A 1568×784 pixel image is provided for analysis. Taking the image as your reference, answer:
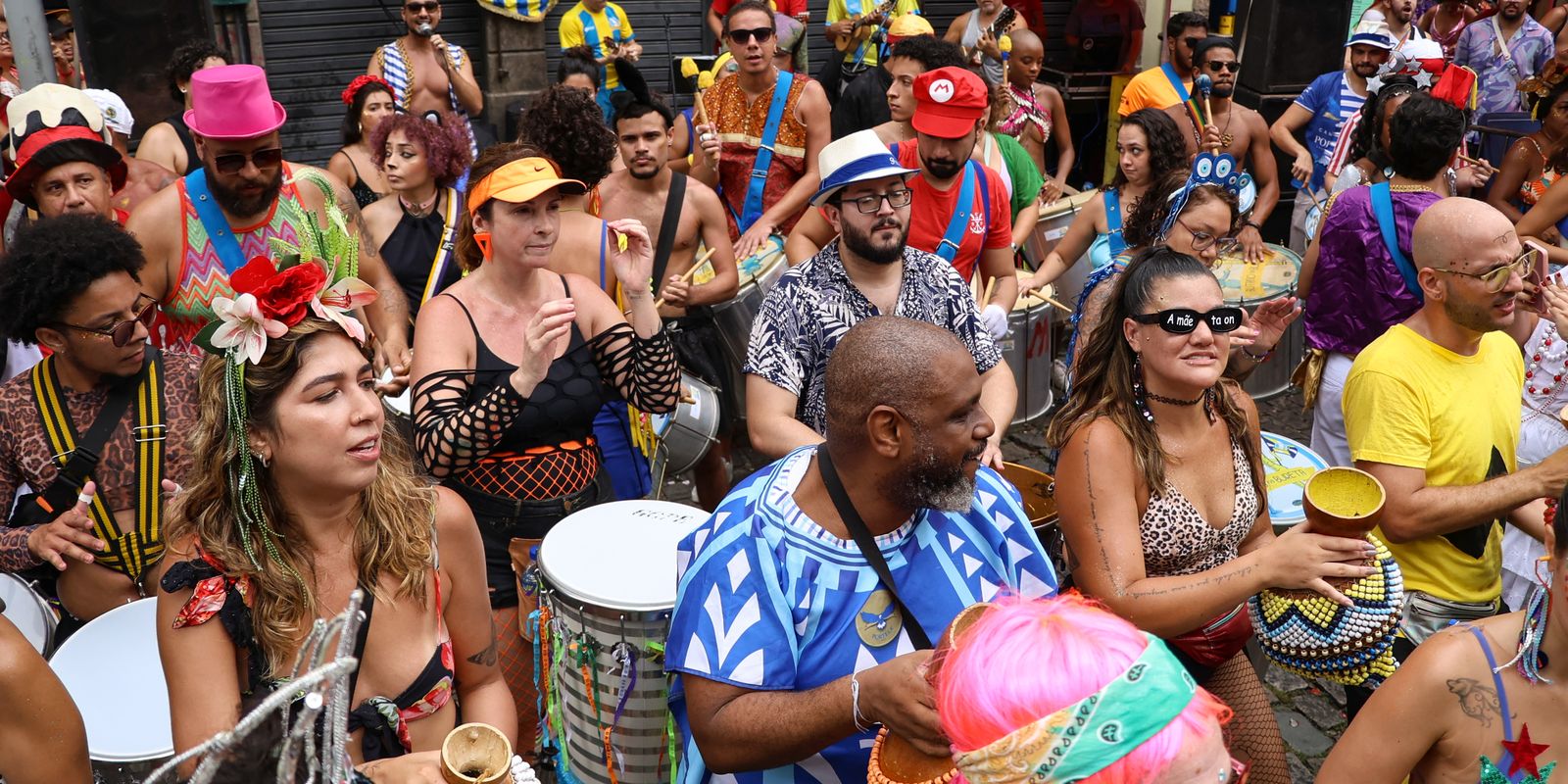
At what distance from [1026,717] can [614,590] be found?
173cm

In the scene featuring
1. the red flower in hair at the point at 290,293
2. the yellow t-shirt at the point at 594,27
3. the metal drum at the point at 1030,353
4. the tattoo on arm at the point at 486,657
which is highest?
the red flower in hair at the point at 290,293

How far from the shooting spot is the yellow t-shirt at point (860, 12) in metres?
9.66

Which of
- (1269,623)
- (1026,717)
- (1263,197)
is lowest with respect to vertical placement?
(1263,197)

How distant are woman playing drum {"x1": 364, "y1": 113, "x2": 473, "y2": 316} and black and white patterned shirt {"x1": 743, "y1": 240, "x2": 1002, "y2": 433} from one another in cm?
220

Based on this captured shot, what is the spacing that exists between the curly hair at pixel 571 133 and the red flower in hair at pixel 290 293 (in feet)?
9.28

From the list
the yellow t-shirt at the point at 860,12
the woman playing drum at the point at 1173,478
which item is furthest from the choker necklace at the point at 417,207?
the yellow t-shirt at the point at 860,12

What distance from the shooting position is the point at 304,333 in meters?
2.72

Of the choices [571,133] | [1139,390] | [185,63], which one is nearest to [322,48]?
[185,63]

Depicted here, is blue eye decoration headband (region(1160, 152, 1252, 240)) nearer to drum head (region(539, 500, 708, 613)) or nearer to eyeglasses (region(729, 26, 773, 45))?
drum head (region(539, 500, 708, 613))

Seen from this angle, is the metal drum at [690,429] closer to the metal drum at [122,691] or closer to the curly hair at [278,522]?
the metal drum at [122,691]

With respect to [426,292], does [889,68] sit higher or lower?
higher

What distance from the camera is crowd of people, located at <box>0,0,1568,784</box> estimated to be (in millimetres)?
2359

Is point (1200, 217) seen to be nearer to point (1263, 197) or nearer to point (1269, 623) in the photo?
point (1269, 623)

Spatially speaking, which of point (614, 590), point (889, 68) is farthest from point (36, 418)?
point (889, 68)
